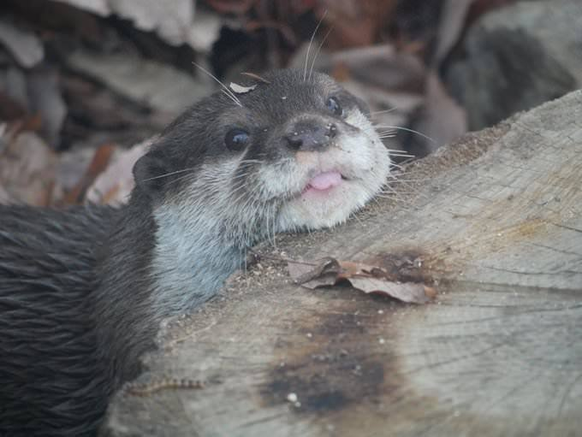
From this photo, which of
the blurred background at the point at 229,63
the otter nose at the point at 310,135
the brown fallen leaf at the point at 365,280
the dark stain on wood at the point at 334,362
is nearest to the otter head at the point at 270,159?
the otter nose at the point at 310,135

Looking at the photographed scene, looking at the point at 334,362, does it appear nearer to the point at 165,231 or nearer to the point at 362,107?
the point at 165,231

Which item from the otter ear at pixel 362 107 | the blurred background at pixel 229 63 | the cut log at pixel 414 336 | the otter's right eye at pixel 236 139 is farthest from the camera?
the blurred background at pixel 229 63

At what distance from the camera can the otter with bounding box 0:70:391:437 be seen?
8.93 feet

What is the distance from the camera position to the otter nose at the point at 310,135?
2.65m

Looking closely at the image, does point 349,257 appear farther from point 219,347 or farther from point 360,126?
point 360,126

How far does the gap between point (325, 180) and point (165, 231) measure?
0.68 meters

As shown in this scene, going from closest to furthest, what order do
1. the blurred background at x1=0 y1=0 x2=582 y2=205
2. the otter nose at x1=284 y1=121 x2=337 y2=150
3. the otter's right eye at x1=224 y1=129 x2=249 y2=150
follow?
the otter nose at x1=284 y1=121 x2=337 y2=150, the otter's right eye at x1=224 y1=129 x2=249 y2=150, the blurred background at x1=0 y1=0 x2=582 y2=205

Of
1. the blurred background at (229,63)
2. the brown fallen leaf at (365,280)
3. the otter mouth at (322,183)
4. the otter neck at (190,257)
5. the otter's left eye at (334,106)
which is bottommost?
the brown fallen leaf at (365,280)

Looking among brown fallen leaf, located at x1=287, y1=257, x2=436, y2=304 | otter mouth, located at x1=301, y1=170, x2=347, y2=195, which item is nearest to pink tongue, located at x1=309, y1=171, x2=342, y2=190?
otter mouth, located at x1=301, y1=170, x2=347, y2=195

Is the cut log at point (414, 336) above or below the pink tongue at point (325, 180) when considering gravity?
below

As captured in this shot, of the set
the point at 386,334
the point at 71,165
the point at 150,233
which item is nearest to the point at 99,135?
the point at 71,165

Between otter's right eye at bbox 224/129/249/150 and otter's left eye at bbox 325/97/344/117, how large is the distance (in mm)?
307

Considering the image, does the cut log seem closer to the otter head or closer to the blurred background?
the otter head

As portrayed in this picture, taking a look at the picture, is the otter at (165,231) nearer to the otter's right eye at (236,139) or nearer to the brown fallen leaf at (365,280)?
the otter's right eye at (236,139)
